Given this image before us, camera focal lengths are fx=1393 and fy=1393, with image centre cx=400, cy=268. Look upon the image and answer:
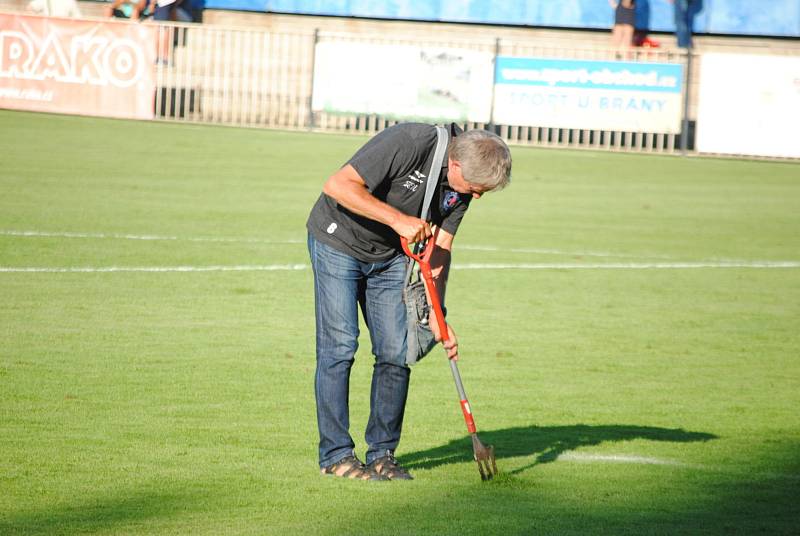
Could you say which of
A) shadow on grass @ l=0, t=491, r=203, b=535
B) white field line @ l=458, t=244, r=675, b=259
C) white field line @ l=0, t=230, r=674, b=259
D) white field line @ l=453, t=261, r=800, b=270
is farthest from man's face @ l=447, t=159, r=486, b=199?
white field line @ l=458, t=244, r=675, b=259

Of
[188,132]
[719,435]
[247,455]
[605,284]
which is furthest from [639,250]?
[188,132]

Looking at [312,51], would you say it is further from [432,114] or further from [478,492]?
[478,492]

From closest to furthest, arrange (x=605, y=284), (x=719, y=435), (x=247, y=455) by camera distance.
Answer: (x=247, y=455), (x=719, y=435), (x=605, y=284)

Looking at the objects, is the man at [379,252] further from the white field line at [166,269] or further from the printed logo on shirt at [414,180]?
the white field line at [166,269]

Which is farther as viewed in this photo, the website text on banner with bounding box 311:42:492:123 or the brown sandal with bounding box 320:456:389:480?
the website text on banner with bounding box 311:42:492:123

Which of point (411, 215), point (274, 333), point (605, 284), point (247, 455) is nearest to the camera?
point (411, 215)

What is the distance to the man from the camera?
616 cm

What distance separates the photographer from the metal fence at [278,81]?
26156 millimetres

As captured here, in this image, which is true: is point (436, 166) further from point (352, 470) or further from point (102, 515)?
point (102, 515)

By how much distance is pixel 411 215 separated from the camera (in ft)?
21.3

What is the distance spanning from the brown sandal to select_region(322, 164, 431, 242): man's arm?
3.82 ft

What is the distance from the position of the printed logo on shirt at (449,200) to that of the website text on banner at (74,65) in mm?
19979

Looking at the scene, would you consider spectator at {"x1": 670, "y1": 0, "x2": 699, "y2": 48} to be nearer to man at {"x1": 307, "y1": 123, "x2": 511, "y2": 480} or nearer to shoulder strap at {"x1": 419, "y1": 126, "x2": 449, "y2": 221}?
man at {"x1": 307, "y1": 123, "x2": 511, "y2": 480}

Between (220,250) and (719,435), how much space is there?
7.15 metres
